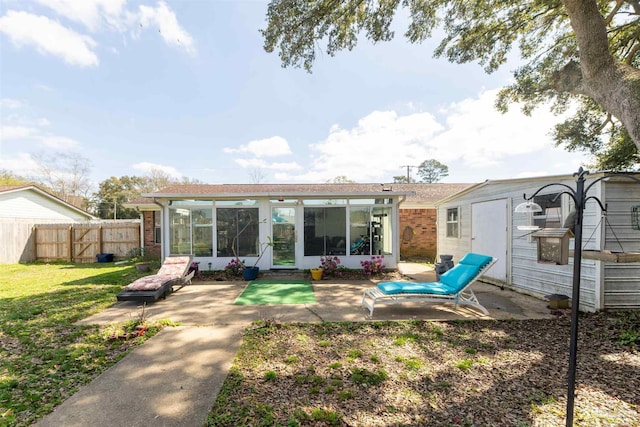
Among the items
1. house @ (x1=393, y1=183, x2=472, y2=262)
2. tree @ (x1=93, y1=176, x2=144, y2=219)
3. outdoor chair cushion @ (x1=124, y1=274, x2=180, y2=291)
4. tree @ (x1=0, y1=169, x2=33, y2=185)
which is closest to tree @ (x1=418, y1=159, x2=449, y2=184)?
house @ (x1=393, y1=183, x2=472, y2=262)

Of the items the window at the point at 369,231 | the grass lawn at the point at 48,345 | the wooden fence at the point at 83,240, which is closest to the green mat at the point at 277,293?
the grass lawn at the point at 48,345

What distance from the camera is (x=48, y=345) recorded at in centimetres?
385

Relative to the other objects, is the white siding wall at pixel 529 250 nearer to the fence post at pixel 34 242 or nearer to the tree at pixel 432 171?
the fence post at pixel 34 242

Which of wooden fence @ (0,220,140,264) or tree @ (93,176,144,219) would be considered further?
tree @ (93,176,144,219)

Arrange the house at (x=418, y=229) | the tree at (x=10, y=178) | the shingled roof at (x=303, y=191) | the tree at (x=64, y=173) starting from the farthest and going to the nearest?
the tree at (x=64, y=173), the tree at (x=10, y=178), the house at (x=418, y=229), the shingled roof at (x=303, y=191)

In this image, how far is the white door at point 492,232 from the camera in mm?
7355

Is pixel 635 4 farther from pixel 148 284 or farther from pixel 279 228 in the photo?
pixel 148 284

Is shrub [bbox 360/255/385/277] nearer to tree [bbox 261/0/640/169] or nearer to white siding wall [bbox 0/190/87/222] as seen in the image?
tree [bbox 261/0/640/169]

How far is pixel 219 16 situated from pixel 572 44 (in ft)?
35.1

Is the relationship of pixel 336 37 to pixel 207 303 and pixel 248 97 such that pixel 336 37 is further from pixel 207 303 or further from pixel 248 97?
pixel 207 303

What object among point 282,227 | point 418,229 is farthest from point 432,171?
point 282,227

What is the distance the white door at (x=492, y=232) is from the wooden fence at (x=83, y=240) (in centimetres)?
1475

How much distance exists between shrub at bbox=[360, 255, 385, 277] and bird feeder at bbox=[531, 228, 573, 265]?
620 cm

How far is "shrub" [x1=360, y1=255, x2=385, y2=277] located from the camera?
8672mm
